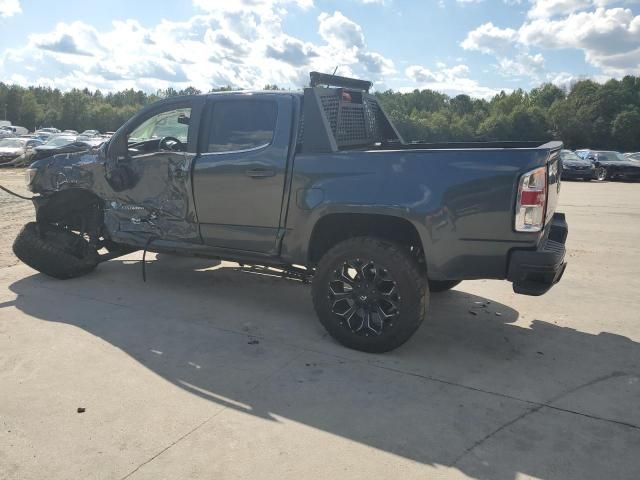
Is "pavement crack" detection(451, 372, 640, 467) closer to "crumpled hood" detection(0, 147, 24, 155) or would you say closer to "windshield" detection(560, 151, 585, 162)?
"windshield" detection(560, 151, 585, 162)

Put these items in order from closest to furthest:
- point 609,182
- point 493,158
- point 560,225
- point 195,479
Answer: point 195,479 < point 493,158 < point 560,225 < point 609,182

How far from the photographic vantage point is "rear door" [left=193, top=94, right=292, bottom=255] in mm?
4590

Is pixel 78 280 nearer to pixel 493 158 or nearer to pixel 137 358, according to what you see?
pixel 137 358

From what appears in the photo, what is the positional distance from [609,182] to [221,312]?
23.7 m

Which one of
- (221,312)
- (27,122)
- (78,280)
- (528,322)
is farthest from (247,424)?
(27,122)

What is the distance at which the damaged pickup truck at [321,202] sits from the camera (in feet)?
12.3

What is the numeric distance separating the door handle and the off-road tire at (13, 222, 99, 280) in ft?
8.22

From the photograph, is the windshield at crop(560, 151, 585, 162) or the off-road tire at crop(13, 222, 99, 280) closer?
the off-road tire at crop(13, 222, 99, 280)

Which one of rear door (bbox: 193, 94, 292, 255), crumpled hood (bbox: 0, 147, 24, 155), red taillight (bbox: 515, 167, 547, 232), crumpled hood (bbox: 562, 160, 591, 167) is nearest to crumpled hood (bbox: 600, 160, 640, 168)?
crumpled hood (bbox: 562, 160, 591, 167)

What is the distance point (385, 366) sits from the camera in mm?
3990

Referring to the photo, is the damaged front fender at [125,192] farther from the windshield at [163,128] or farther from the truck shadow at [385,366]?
the truck shadow at [385,366]

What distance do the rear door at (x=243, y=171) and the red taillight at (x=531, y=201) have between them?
185 cm

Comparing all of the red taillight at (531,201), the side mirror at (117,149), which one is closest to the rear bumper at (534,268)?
the red taillight at (531,201)

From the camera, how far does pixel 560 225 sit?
459 centimetres
